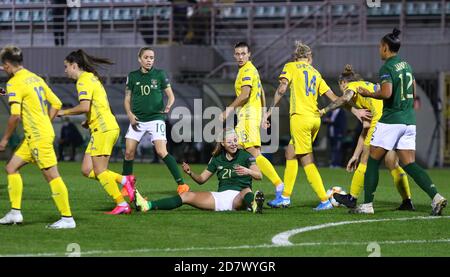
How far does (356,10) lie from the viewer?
1303 inches

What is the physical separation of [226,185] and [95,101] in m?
2.09

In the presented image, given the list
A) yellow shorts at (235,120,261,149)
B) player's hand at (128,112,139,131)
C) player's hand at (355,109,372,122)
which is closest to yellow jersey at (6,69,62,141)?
player's hand at (128,112,139,131)

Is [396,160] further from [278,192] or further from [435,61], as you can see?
[435,61]

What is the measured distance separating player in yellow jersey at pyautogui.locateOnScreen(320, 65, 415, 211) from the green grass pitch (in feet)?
0.85

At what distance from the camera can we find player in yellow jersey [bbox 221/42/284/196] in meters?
14.7

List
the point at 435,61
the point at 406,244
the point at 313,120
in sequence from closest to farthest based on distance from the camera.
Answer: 1. the point at 406,244
2. the point at 313,120
3. the point at 435,61

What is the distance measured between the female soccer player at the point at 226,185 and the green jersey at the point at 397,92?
73.2 inches

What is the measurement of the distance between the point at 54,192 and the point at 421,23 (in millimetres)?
23131

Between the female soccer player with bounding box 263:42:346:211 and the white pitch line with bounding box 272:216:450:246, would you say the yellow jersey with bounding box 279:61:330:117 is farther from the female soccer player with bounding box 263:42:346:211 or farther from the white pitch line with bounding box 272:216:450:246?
the white pitch line with bounding box 272:216:450:246

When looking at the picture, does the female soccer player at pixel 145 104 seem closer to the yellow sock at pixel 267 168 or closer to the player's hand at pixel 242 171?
the yellow sock at pixel 267 168

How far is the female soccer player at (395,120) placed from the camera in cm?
1297
